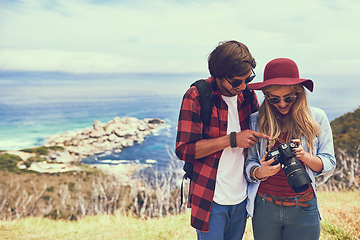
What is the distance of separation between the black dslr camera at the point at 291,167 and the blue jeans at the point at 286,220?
0.19 metres

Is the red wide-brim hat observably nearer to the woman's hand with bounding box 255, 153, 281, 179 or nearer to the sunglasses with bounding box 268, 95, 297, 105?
the sunglasses with bounding box 268, 95, 297, 105

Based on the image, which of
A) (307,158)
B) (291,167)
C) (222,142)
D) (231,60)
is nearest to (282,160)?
(291,167)

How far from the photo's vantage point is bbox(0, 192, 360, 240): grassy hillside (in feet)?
18.0

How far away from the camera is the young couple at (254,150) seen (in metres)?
2.59

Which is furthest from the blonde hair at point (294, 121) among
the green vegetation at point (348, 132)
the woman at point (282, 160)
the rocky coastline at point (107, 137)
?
the rocky coastline at point (107, 137)

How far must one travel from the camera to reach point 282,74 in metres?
2.72

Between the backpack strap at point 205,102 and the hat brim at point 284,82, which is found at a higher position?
the hat brim at point 284,82

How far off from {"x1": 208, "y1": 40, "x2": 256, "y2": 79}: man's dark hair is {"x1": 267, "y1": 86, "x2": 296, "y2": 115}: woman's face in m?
0.29

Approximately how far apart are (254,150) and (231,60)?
0.76 meters

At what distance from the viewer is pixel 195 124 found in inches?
103

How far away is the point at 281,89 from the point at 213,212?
1062 mm

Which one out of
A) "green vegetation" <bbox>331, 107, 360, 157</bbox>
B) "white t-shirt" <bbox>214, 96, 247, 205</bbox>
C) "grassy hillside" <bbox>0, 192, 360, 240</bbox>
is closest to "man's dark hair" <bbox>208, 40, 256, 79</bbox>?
"white t-shirt" <bbox>214, 96, 247, 205</bbox>

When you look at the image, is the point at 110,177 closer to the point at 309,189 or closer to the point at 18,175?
the point at 18,175

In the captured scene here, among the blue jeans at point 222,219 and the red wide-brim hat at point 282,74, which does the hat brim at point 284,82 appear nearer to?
the red wide-brim hat at point 282,74
